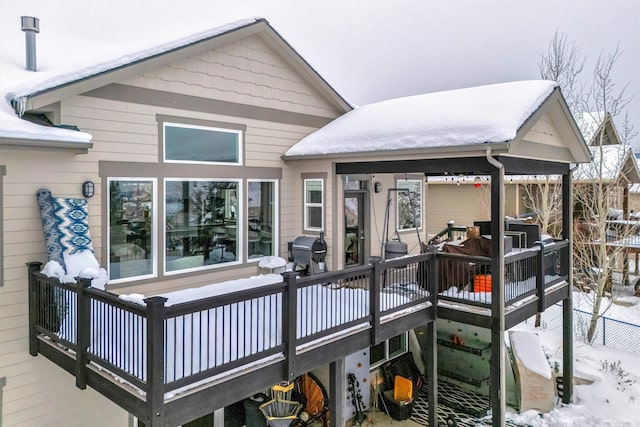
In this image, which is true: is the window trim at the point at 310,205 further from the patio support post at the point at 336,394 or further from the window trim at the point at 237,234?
the patio support post at the point at 336,394

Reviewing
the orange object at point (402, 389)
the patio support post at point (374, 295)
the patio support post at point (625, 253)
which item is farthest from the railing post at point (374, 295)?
the patio support post at point (625, 253)

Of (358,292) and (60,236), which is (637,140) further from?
(60,236)

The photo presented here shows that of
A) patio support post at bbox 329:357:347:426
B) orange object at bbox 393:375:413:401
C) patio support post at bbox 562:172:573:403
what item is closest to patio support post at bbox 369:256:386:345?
patio support post at bbox 329:357:347:426

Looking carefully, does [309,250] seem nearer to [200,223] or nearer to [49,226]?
[200,223]

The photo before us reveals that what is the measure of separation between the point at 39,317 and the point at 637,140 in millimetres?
21442

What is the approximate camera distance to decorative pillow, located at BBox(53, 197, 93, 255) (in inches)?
216

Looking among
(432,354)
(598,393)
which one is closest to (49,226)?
(432,354)

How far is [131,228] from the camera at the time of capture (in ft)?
21.3

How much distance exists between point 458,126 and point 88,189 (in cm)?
536

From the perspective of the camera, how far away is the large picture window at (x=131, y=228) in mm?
6289

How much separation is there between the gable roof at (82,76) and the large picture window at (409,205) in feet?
15.2

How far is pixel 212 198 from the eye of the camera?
7.49 m

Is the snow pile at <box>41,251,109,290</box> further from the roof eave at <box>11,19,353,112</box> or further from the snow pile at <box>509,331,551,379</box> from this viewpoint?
the snow pile at <box>509,331,551,379</box>

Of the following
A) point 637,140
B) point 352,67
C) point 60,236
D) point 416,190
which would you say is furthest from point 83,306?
point 352,67
